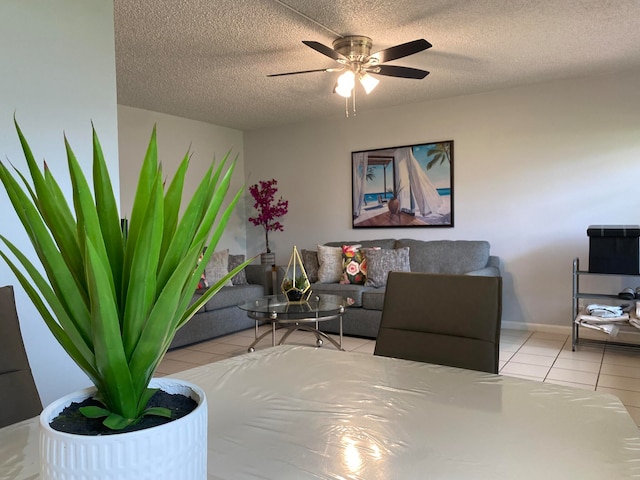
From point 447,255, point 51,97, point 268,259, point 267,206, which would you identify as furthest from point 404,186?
point 51,97

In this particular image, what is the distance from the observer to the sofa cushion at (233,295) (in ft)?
14.8

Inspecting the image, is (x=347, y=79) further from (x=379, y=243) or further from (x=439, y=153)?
(x=379, y=243)

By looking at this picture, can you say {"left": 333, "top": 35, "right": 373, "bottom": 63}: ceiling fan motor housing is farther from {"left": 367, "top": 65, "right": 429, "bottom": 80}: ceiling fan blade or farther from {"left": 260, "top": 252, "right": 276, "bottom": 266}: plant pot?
{"left": 260, "top": 252, "right": 276, "bottom": 266}: plant pot

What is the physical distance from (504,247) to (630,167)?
129 cm

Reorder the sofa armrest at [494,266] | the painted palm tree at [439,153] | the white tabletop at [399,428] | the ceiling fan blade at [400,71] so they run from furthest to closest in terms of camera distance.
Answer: the painted palm tree at [439,153]
the sofa armrest at [494,266]
the ceiling fan blade at [400,71]
the white tabletop at [399,428]

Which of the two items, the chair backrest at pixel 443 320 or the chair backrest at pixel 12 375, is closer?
the chair backrest at pixel 12 375

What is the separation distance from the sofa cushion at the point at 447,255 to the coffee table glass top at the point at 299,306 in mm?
1468

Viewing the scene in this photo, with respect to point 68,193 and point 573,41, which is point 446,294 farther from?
point 573,41

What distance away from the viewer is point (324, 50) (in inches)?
117

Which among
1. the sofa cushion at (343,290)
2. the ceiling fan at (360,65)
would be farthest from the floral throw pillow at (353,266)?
the ceiling fan at (360,65)

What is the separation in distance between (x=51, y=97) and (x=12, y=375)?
1.36 m

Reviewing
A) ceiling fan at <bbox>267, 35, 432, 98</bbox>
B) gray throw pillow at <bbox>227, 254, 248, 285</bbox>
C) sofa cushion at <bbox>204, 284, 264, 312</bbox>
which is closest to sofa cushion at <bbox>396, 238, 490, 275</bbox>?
sofa cushion at <bbox>204, 284, 264, 312</bbox>

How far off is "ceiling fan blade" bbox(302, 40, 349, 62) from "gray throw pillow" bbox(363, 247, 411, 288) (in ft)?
6.77

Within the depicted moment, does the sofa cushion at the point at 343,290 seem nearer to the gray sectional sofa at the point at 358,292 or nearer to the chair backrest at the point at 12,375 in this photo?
the gray sectional sofa at the point at 358,292
